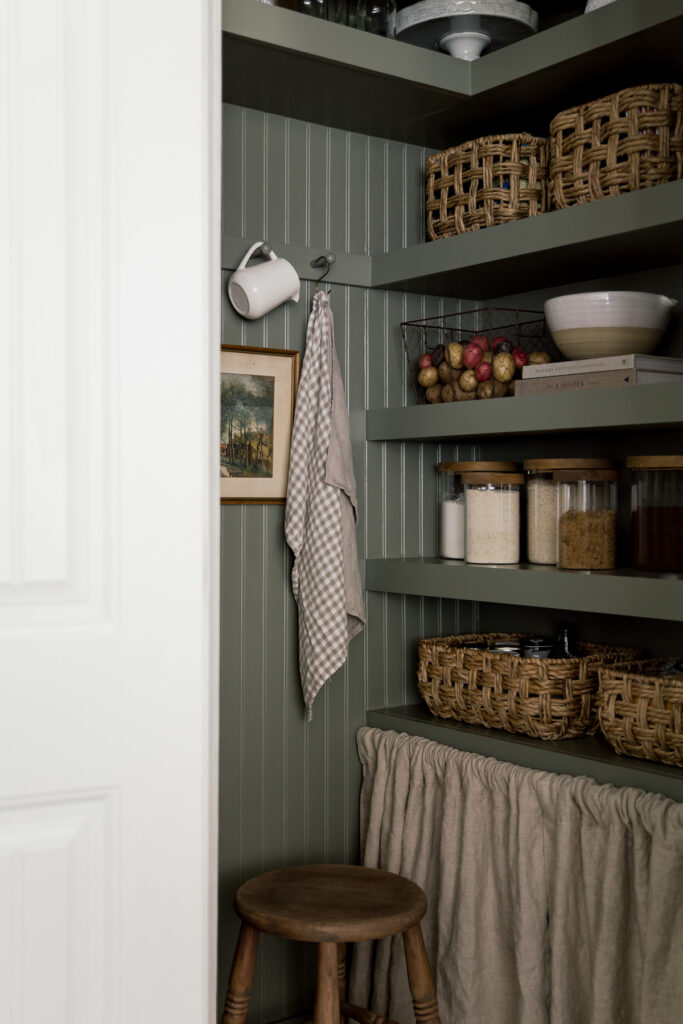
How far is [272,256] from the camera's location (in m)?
2.46

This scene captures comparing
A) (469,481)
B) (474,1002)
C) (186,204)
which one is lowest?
(474,1002)

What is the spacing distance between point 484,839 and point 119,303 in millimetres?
Answer: 1440

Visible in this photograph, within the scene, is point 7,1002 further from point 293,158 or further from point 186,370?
point 293,158

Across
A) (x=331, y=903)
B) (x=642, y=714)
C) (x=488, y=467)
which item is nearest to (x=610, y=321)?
(x=488, y=467)

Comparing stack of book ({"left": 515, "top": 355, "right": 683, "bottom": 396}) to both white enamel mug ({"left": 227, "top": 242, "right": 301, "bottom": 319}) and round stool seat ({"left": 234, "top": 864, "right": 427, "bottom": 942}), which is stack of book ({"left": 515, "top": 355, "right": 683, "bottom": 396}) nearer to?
white enamel mug ({"left": 227, "top": 242, "right": 301, "bottom": 319})

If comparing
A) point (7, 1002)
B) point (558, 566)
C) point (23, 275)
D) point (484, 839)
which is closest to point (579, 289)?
point (558, 566)

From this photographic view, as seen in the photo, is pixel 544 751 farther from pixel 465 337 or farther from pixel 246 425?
pixel 465 337

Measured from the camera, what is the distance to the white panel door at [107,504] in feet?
4.41

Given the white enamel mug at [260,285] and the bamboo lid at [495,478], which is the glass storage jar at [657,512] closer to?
the bamboo lid at [495,478]

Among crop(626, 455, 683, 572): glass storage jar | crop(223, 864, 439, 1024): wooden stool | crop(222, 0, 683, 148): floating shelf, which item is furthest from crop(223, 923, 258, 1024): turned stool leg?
crop(222, 0, 683, 148): floating shelf

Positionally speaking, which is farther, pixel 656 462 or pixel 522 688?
pixel 522 688

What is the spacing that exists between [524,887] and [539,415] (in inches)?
37.2

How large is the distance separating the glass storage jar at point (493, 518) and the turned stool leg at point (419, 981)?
32.2 inches

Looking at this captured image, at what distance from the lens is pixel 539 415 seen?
2260mm
